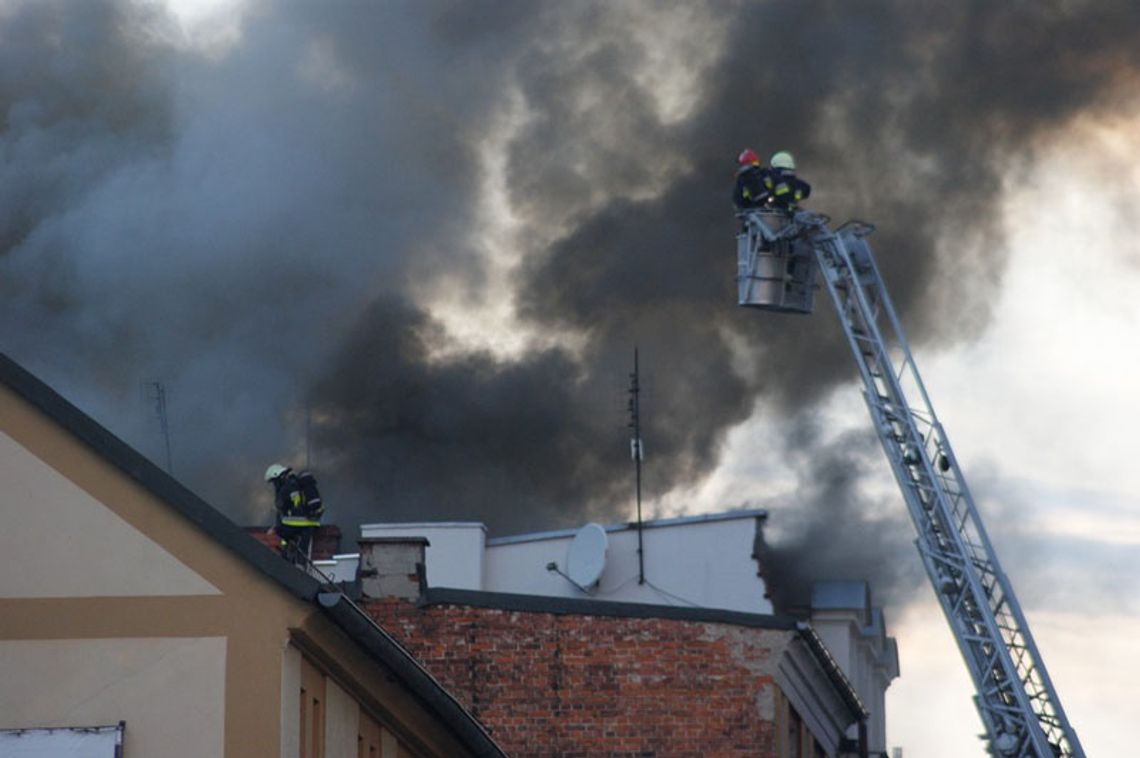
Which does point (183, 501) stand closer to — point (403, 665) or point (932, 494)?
point (403, 665)

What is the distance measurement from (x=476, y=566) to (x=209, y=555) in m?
15.6

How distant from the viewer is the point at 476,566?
29.8 meters

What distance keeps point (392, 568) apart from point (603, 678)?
7.03 ft

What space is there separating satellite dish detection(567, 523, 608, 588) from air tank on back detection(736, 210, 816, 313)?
332 centimetres

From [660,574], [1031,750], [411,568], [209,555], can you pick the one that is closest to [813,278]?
[660,574]

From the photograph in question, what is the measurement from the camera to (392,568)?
21969mm

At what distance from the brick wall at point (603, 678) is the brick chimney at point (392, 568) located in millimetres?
140

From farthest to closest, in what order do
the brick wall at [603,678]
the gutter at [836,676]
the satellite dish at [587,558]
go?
1. the satellite dish at [587,558]
2. the gutter at [836,676]
3. the brick wall at [603,678]

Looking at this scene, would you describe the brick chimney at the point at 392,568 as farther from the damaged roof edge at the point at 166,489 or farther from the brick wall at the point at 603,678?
the damaged roof edge at the point at 166,489

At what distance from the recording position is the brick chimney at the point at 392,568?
21797mm

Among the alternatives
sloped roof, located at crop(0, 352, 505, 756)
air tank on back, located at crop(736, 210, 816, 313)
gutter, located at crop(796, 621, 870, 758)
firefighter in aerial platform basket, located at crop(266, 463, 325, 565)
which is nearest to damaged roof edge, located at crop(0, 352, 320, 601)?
sloped roof, located at crop(0, 352, 505, 756)

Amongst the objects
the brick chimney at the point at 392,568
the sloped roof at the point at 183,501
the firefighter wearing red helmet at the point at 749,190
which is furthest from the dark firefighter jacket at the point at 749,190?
the sloped roof at the point at 183,501

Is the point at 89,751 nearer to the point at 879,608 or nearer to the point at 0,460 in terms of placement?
the point at 0,460

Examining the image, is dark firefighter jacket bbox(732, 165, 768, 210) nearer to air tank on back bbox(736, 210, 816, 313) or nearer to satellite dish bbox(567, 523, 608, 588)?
air tank on back bbox(736, 210, 816, 313)
